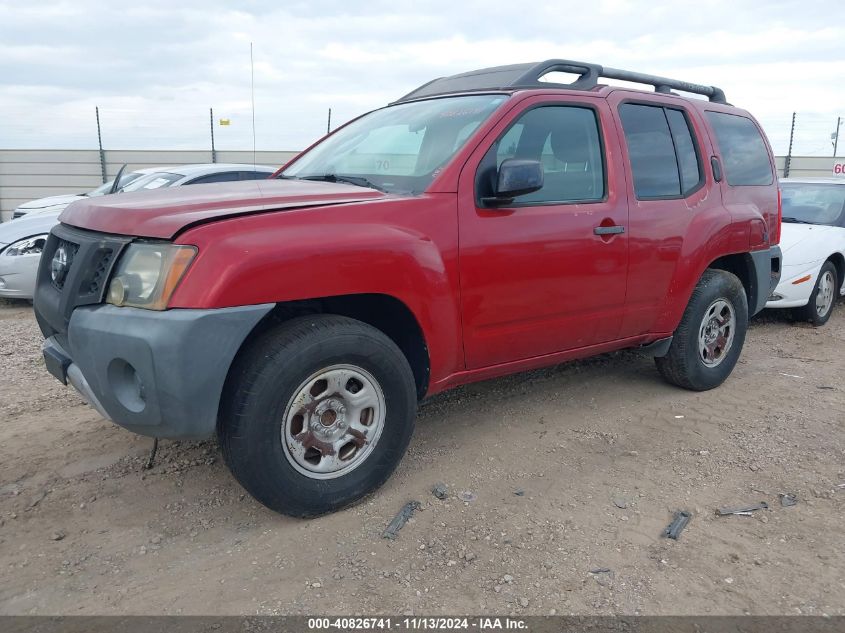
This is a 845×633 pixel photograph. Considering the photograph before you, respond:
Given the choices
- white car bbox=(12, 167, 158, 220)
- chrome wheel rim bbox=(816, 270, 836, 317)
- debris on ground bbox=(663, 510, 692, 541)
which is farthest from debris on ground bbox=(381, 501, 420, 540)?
white car bbox=(12, 167, 158, 220)

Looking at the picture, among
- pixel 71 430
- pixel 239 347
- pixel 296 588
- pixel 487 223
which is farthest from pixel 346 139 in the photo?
pixel 296 588

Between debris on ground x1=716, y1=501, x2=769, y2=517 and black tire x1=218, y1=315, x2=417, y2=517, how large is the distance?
1.48 metres

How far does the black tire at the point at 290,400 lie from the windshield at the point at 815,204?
6.34m

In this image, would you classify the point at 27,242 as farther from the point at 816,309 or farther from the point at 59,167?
the point at 59,167

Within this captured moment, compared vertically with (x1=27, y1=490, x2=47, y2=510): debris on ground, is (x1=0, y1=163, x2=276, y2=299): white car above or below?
above

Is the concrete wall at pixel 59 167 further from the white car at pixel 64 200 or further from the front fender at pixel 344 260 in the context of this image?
the front fender at pixel 344 260

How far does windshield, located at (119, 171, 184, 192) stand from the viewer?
23.6ft

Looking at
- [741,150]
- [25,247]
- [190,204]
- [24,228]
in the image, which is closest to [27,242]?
[25,247]

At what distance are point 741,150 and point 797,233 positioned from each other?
9.22 ft

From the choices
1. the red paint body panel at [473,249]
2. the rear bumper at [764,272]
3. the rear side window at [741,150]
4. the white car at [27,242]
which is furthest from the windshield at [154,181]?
the rear bumper at [764,272]

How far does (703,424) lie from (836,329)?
374 cm

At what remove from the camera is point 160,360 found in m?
2.36

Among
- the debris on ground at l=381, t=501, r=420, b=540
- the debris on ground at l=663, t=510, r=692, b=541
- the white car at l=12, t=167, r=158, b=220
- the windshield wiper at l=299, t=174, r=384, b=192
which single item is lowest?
the debris on ground at l=663, t=510, r=692, b=541

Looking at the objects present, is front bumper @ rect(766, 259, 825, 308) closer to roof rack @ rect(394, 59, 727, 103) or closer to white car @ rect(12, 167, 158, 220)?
roof rack @ rect(394, 59, 727, 103)
